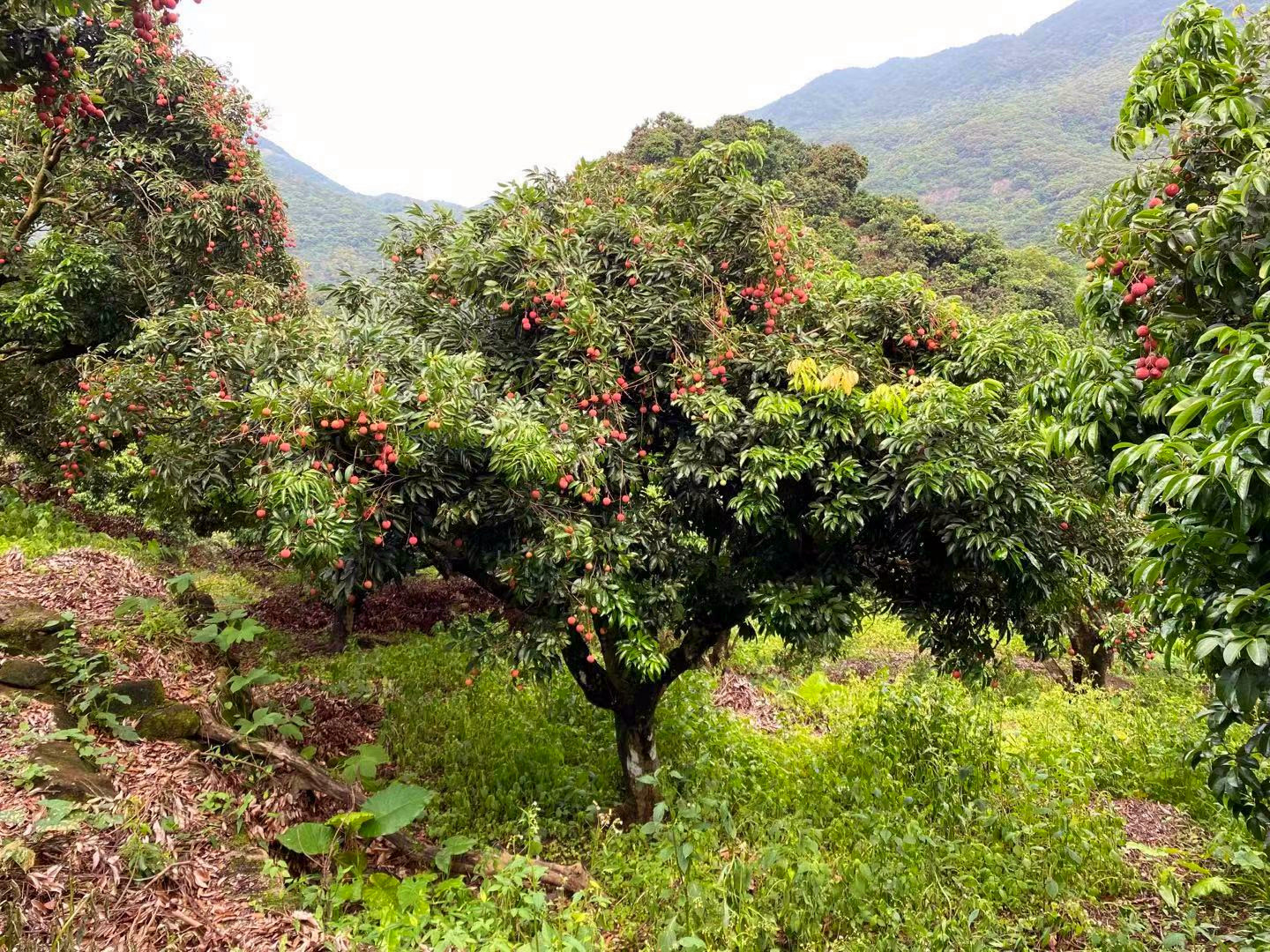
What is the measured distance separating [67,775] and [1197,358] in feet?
22.6

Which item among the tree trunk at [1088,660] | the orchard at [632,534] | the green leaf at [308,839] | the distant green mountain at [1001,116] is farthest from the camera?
the distant green mountain at [1001,116]

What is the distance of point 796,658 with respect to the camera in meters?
13.1

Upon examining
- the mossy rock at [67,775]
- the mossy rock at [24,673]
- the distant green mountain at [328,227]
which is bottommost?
the mossy rock at [67,775]

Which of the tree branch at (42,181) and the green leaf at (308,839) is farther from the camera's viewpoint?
the tree branch at (42,181)

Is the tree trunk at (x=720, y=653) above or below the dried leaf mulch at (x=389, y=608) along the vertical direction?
below

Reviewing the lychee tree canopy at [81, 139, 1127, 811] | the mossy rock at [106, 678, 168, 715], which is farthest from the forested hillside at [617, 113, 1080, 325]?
the mossy rock at [106, 678, 168, 715]

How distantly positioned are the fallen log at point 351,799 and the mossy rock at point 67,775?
1.03 m

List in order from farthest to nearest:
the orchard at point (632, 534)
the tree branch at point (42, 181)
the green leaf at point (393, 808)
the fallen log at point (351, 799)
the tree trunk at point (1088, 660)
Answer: the tree trunk at point (1088, 660) → the tree branch at point (42, 181) → the fallen log at point (351, 799) → the green leaf at point (393, 808) → the orchard at point (632, 534)

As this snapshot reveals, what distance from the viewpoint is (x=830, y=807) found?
7316 millimetres

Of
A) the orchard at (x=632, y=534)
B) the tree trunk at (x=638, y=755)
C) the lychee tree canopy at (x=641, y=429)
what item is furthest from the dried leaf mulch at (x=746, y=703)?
the lychee tree canopy at (x=641, y=429)

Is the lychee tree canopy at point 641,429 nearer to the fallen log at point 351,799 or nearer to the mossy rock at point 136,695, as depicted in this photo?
the fallen log at point 351,799

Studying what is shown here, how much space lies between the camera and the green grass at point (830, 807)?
17.2ft

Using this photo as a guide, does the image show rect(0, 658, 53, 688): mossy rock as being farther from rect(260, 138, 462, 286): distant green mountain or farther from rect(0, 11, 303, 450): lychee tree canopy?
rect(260, 138, 462, 286): distant green mountain

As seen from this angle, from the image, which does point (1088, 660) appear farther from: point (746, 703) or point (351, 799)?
point (351, 799)
